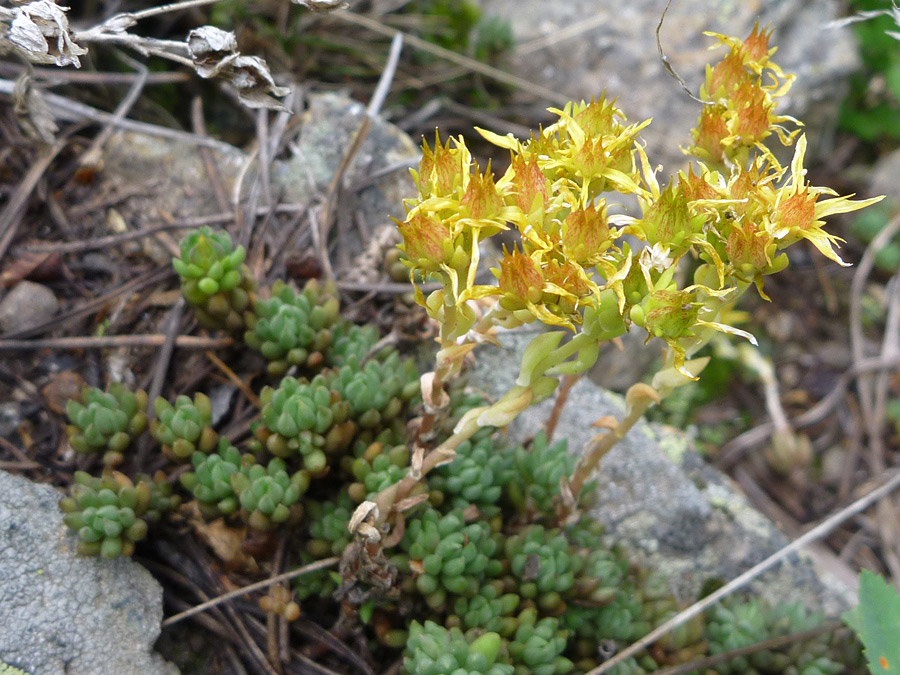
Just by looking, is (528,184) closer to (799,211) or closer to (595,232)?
(595,232)

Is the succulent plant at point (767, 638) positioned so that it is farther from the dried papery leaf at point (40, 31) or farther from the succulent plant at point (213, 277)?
the dried papery leaf at point (40, 31)

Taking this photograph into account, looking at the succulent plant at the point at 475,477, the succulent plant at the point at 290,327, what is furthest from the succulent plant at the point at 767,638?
the succulent plant at the point at 290,327

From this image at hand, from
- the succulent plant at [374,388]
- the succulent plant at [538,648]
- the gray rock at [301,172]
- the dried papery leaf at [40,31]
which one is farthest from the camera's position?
the gray rock at [301,172]

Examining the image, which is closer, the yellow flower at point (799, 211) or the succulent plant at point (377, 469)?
the yellow flower at point (799, 211)

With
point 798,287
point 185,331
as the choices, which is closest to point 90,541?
point 185,331

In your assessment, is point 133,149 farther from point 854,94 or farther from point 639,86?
point 854,94

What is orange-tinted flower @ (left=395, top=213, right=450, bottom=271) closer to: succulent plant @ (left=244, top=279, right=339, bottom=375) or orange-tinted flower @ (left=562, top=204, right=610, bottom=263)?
orange-tinted flower @ (left=562, top=204, right=610, bottom=263)
